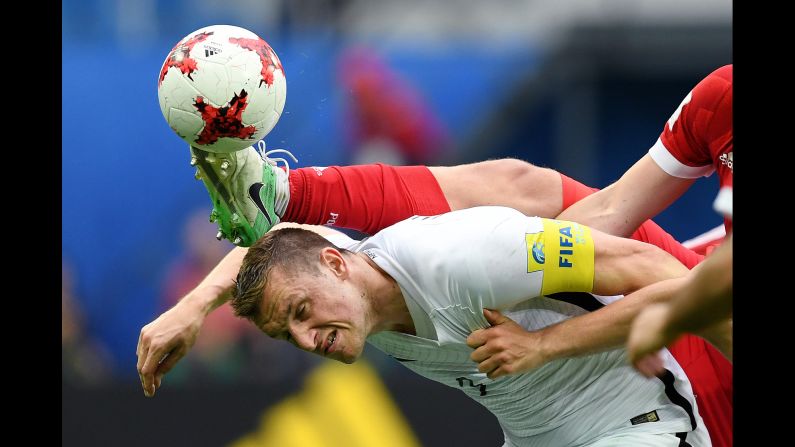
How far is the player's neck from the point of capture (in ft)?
10.9

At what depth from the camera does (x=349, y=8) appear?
23.4 feet

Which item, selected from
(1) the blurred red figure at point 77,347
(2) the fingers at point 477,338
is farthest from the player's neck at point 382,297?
(1) the blurred red figure at point 77,347

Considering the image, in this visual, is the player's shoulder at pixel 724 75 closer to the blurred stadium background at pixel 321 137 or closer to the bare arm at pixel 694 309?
the bare arm at pixel 694 309

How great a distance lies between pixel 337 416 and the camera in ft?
18.6

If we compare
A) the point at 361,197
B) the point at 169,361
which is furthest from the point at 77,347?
the point at 169,361

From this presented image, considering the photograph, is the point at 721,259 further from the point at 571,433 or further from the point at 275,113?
the point at 275,113

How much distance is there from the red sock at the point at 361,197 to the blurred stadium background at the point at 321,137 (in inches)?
66.0

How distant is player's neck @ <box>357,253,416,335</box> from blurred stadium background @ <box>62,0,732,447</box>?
2.22 m

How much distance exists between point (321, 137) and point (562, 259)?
3280 mm

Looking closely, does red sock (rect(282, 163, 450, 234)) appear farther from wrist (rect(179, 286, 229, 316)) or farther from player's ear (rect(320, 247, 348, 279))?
player's ear (rect(320, 247, 348, 279))

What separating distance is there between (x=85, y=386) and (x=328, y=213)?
90.1 inches

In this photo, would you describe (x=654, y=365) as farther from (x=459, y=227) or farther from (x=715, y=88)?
(x=715, y=88)
